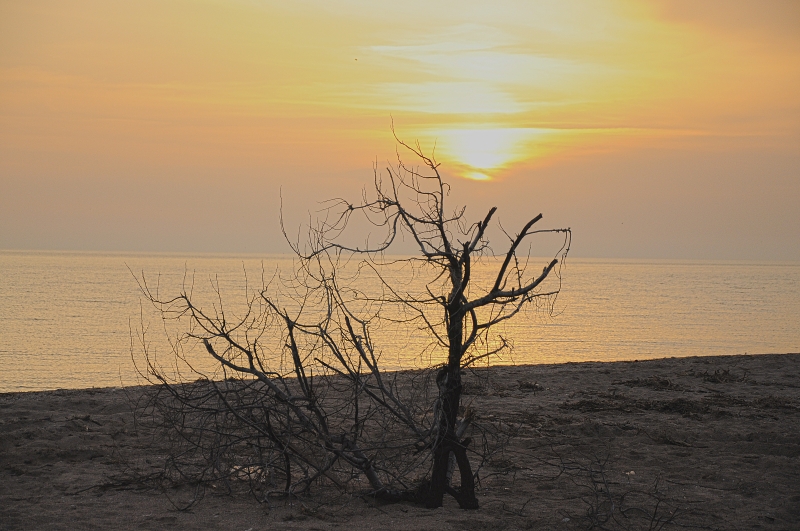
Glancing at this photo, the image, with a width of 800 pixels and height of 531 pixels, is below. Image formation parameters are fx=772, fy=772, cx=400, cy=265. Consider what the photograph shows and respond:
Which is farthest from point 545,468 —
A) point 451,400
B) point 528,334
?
point 528,334

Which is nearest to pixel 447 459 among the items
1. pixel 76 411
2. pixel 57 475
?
pixel 57 475

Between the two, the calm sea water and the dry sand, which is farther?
the calm sea water

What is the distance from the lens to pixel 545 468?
8.12 m

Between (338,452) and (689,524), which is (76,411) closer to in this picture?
(338,452)

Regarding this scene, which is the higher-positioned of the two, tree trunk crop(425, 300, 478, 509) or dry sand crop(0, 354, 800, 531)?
tree trunk crop(425, 300, 478, 509)

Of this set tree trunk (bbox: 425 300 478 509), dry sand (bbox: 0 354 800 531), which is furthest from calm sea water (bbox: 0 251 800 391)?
tree trunk (bbox: 425 300 478 509)

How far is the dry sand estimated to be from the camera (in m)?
6.39

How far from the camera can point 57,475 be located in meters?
7.63

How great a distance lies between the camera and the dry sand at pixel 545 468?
6387mm

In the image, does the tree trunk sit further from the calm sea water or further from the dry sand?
the calm sea water

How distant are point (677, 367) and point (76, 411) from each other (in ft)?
36.9

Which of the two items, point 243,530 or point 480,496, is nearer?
point 243,530

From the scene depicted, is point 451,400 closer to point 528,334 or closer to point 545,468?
point 545,468

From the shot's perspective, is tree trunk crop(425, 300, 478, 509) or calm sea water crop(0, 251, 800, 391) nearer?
tree trunk crop(425, 300, 478, 509)
